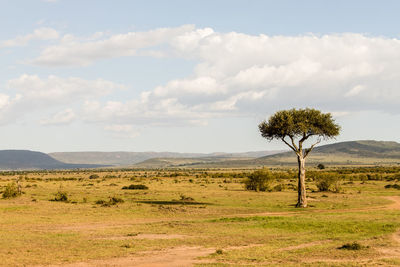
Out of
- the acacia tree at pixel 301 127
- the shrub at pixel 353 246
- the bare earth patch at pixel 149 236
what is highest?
the acacia tree at pixel 301 127

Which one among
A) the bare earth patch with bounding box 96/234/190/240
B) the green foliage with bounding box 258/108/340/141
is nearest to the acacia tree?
the green foliage with bounding box 258/108/340/141

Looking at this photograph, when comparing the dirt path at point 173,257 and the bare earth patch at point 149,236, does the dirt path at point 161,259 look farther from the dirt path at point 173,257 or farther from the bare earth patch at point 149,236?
the bare earth patch at point 149,236

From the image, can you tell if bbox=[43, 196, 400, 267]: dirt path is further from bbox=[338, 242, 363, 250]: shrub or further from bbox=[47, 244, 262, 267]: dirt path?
bbox=[338, 242, 363, 250]: shrub

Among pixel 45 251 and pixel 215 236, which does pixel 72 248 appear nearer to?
A: pixel 45 251

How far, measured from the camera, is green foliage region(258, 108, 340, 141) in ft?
132

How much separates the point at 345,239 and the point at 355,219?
727 centimetres

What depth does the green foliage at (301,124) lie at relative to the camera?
132 feet

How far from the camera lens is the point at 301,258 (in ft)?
59.0

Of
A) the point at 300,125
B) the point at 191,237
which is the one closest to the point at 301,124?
the point at 300,125

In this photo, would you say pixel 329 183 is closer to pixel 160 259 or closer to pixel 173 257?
pixel 173 257

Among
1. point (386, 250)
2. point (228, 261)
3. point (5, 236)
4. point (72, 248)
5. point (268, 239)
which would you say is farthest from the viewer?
point (5, 236)

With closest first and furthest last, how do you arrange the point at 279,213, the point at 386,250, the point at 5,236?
1. the point at 386,250
2. the point at 5,236
3. the point at 279,213

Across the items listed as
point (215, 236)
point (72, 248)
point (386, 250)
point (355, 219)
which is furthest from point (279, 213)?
point (72, 248)

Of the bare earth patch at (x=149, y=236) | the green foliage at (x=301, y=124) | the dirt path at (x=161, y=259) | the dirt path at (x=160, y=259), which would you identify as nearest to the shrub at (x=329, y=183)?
the green foliage at (x=301, y=124)
